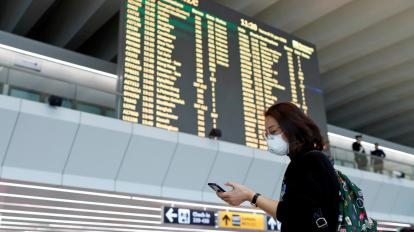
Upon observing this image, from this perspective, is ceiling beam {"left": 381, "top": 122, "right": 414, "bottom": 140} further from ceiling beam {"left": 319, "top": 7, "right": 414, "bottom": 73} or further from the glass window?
the glass window

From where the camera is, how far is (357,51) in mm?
15586

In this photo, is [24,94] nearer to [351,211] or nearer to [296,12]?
[351,211]

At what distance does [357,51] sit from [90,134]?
10.1 meters

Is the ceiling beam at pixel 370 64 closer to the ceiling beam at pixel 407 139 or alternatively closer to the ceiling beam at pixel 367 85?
the ceiling beam at pixel 367 85

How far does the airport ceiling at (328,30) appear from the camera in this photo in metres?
12.7

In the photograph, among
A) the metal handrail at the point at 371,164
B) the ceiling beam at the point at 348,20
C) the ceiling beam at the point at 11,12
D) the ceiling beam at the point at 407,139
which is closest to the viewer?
the ceiling beam at the point at 11,12

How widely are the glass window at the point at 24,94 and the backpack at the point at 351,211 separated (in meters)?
6.60

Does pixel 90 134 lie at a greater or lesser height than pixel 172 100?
lesser

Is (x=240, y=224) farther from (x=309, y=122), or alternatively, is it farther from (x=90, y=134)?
(x=309, y=122)

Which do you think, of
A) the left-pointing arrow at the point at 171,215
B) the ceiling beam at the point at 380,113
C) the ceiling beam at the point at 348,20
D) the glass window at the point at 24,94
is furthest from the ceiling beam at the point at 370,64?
the glass window at the point at 24,94

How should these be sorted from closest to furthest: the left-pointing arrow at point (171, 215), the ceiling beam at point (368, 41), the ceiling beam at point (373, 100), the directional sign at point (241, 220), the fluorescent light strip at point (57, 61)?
the left-pointing arrow at point (171, 215)
the fluorescent light strip at point (57, 61)
the directional sign at point (241, 220)
the ceiling beam at point (368, 41)
the ceiling beam at point (373, 100)

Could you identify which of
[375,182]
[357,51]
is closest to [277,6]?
[357,51]

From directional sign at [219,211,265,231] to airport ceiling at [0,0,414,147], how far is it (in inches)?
214

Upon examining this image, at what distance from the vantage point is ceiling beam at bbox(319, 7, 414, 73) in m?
14.2
